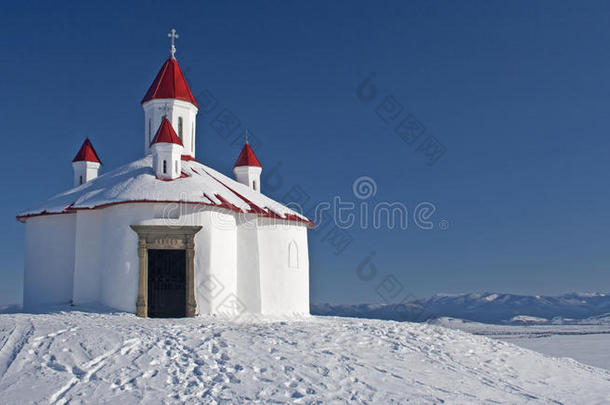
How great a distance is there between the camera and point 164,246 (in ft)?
62.8

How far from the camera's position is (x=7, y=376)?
12430 millimetres

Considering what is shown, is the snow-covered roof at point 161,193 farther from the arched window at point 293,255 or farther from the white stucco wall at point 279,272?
the arched window at point 293,255

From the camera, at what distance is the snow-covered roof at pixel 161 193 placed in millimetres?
19438

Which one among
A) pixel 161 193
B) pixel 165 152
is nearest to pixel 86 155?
pixel 165 152

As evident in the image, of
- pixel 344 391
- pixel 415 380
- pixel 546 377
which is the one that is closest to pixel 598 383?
A: pixel 546 377

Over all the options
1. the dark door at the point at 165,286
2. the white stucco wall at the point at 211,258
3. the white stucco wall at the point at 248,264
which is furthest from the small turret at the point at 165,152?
the white stucco wall at the point at 248,264

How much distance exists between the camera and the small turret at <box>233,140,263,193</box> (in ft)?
90.4

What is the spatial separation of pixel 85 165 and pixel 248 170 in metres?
6.99

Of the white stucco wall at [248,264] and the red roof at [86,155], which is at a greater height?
the red roof at [86,155]

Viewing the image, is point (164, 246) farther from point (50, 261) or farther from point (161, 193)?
point (50, 261)

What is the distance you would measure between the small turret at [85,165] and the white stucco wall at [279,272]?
8409mm

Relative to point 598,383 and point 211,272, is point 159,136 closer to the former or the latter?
point 211,272

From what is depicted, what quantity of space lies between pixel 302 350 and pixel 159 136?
9.29m

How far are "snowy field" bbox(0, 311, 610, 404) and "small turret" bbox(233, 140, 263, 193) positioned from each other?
32.8ft
